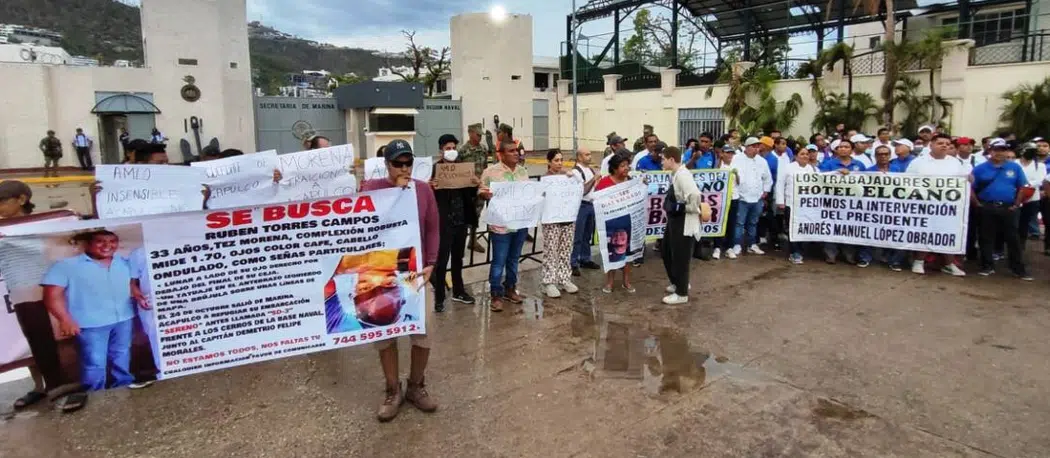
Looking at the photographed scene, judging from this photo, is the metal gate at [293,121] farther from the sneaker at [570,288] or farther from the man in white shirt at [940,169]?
the man in white shirt at [940,169]

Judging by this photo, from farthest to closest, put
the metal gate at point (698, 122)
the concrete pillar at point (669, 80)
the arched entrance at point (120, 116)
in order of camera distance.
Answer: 1. the concrete pillar at point (669, 80)
2. the metal gate at point (698, 122)
3. the arched entrance at point (120, 116)

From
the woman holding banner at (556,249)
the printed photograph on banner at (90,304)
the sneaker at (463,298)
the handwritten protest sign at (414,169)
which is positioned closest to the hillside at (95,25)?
the handwritten protest sign at (414,169)

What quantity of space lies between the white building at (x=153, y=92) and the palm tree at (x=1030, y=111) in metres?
27.7

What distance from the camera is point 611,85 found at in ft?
100

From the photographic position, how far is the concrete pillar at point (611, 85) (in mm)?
30328

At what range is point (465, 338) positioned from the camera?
544 cm

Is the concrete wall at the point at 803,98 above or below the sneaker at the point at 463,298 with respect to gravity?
above

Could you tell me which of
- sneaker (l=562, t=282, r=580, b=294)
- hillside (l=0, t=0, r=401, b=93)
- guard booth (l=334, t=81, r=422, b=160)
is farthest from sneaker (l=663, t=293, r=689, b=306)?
hillside (l=0, t=0, r=401, b=93)

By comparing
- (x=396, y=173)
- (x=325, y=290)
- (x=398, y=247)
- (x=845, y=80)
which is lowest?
(x=325, y=290)

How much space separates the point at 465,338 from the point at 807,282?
161 inches

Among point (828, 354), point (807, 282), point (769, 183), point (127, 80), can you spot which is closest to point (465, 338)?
point (828, 354)

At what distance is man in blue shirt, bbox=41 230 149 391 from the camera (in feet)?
12.0

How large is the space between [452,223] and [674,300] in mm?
2325

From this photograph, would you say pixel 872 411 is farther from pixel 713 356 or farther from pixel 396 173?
pixel 396 173
